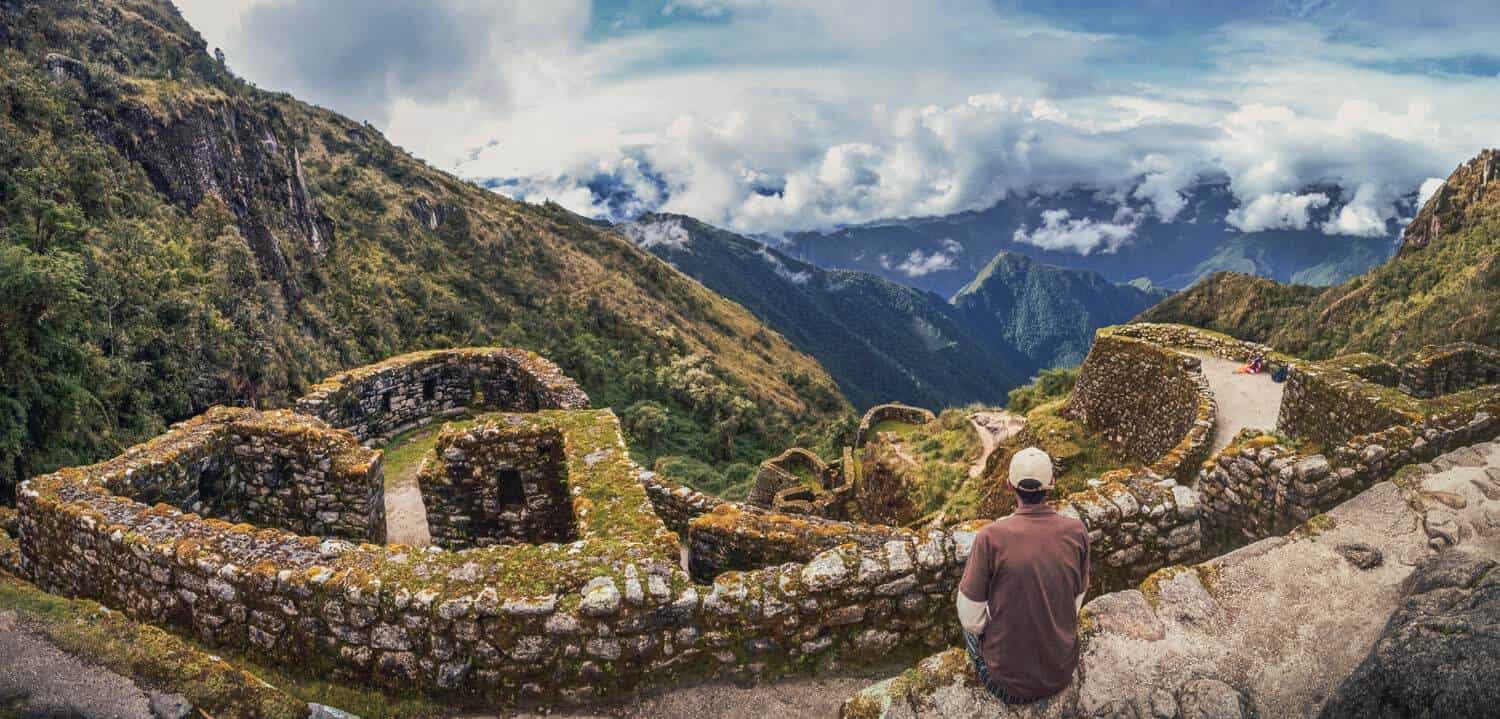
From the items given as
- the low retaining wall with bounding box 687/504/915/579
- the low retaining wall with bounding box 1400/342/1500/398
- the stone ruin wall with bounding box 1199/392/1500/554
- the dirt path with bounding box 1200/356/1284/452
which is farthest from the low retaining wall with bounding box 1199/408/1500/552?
the low retaining wall with bounding box 1400/342/1500/398

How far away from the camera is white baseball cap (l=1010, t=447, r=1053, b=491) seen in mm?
4527

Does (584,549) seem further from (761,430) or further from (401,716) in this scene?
(761,430)

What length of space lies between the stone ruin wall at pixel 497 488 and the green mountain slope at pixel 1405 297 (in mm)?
35293

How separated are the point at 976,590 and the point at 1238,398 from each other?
15847 millimetres

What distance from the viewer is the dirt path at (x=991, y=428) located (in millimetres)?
21812

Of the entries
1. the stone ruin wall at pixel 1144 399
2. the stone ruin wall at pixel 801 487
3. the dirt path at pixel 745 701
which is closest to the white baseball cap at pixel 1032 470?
the dirt path at pixel 745 701

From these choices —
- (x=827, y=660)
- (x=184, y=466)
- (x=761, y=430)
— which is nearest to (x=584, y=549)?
(x=827, y=660)

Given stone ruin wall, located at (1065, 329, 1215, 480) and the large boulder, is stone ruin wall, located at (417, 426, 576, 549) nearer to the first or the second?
the large boulder

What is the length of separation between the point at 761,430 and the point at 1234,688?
46.3 meters

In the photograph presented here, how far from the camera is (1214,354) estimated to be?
2062 cm

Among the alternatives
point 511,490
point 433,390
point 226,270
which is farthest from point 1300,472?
point 226,270

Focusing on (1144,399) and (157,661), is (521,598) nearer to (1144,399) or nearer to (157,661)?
(157,661)

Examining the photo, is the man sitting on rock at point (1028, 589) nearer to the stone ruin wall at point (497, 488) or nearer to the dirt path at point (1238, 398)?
the stone ruin wall at point (497, 488)

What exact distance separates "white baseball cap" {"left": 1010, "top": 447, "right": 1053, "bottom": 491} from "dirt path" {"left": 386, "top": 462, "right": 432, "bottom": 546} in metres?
8.78
